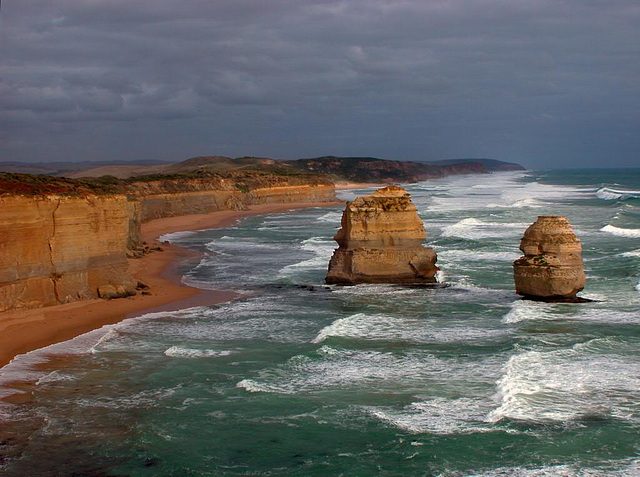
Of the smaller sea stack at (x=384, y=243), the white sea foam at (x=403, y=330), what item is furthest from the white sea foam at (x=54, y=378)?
the smaller sea stack at (x=384, y=243)

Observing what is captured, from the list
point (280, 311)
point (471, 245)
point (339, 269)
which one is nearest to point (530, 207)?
point (471, 245)

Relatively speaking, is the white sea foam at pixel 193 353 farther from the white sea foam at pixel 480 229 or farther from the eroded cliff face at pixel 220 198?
the eroded cliff face at pixel 220 198

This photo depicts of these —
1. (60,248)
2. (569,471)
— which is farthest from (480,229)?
(569,471)

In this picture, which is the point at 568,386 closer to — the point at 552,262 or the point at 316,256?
the point at 552,262

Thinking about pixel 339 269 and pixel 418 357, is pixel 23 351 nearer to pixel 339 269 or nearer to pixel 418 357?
pixel 418 357

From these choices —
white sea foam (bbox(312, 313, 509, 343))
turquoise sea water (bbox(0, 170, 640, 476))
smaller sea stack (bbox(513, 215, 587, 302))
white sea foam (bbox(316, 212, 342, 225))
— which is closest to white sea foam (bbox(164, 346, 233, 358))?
turquoise sea water (bbox(0, 170, 640, 476))

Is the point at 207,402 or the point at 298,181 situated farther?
the point at 298,181
